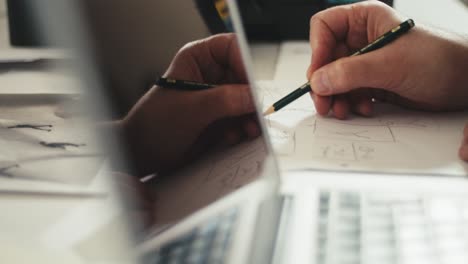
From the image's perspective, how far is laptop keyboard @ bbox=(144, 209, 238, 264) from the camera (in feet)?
0.88

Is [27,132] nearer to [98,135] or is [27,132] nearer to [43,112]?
[43,112]

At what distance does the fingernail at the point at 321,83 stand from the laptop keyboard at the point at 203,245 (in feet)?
0.91

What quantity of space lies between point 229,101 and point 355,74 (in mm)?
229

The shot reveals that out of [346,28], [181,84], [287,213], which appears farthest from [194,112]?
[346,28]

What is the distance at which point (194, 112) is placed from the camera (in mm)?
319

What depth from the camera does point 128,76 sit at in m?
0.24

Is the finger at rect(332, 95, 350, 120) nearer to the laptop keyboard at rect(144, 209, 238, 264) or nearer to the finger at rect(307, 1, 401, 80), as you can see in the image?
the finger at rect(307, 1, 401, 80)

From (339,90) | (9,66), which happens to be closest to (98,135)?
(9,66)

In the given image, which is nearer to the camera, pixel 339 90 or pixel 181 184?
pixel 181 184

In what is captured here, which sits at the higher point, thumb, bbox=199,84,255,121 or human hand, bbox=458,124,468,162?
thumb, bbox=199,84,255,121

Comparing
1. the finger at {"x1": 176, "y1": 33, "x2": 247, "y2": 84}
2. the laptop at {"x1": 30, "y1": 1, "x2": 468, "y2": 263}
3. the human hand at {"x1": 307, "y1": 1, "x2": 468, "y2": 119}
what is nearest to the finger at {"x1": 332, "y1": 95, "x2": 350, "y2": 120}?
the human hand at {"x1": 307, "y1": 1, "x2": 468, "y2": 119}

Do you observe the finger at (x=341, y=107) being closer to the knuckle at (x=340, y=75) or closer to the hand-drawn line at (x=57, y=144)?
the knuckle at (x=340, y=75)

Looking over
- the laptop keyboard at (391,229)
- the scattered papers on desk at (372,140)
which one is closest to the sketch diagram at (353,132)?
the scattered papers on desk at (372,140)

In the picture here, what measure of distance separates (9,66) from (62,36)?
29 centimetres
